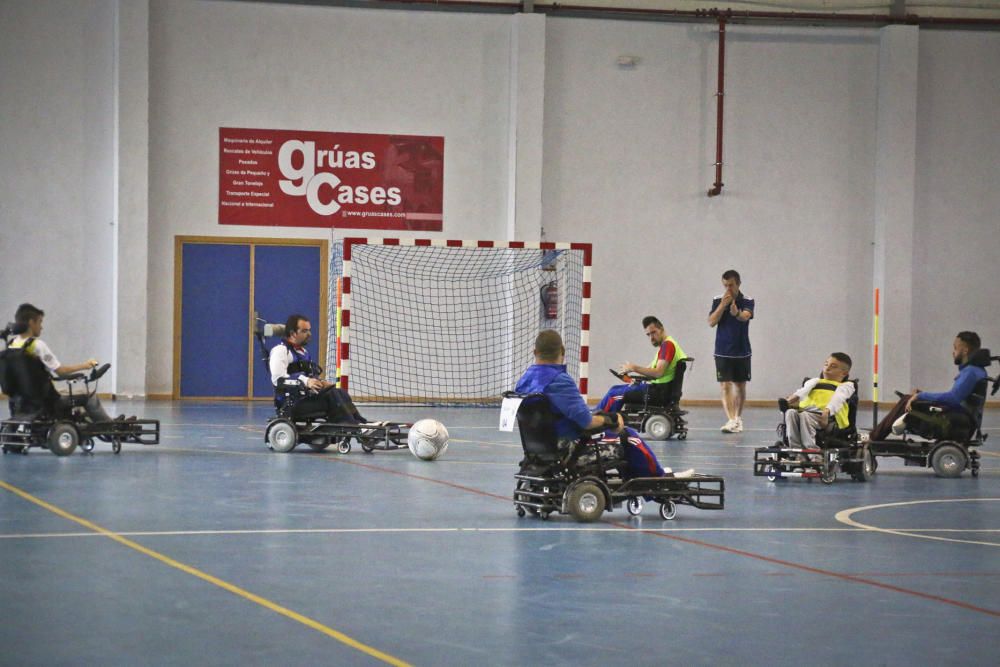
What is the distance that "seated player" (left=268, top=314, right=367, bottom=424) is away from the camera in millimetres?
13094

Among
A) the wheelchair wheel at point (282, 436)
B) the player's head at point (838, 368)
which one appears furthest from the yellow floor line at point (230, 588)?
the player's head at point (838, 368)

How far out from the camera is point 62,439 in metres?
12.1

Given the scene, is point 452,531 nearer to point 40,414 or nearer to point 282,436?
point 282,436

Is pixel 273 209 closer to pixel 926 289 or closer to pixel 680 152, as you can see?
pixel 680 152

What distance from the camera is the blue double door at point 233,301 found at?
22.0 meters

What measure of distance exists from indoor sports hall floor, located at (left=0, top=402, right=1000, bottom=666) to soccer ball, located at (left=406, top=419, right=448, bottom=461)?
4.21 ft

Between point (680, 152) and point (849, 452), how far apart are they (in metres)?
12.4

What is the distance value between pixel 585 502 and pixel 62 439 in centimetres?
584

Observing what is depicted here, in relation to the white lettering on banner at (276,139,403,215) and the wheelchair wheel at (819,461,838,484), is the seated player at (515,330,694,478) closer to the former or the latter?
the wheelchair wheel at (819,461,838,484)

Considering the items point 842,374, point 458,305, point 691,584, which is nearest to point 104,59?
point 458,305

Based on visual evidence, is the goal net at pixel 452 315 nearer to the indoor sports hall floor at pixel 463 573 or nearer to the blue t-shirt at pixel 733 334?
the blue t-shirt at pixel 733 334

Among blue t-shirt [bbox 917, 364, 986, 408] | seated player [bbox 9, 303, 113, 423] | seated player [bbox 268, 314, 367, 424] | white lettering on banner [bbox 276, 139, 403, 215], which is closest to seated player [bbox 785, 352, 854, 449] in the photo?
blue t-shirt [bbox 917, 364, 986, 408]

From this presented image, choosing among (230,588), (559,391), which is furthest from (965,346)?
(230,588)

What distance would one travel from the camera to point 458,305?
74.6 ft
